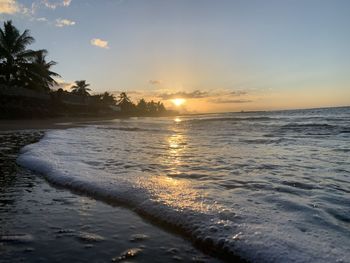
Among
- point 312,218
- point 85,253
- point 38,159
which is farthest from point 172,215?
point 38,159

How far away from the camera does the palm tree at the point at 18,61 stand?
103 feet

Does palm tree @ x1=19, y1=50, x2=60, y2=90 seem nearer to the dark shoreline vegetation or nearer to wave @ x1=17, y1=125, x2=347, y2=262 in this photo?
the dark shoreline vegetation

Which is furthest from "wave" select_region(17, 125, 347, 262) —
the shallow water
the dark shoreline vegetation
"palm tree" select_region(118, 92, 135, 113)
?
"palm tree" select_region(118, 92, 135, 113)

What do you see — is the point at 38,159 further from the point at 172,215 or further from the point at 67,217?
the point at 172,215

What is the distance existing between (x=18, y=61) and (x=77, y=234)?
33369 millimetres

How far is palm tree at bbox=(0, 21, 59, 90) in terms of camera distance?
3130cm

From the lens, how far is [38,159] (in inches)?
307

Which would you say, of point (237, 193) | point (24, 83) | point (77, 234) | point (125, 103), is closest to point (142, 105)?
point (125, 103)

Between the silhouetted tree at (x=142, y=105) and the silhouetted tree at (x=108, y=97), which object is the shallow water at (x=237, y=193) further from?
the silhouetted tree at (x=142, y=105)

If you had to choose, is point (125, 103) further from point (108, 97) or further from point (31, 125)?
point (31, 125)

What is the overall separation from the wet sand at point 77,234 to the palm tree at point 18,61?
30.9m

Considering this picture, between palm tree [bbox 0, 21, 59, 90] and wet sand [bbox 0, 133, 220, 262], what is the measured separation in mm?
30912

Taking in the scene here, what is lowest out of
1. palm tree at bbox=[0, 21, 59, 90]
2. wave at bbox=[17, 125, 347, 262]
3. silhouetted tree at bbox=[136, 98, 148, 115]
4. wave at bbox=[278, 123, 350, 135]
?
wave at bbox=[17, 125, 347, 262]

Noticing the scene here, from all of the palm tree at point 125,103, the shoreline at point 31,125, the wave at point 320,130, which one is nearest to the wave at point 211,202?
the wave at point 320,130
